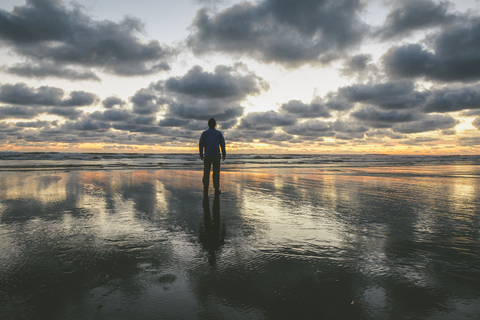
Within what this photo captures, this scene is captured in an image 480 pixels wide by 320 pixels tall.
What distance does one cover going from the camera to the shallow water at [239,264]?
1.92 m

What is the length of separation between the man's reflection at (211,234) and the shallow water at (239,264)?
0.02 meters

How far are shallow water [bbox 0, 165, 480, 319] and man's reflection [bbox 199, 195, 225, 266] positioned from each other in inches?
1.0

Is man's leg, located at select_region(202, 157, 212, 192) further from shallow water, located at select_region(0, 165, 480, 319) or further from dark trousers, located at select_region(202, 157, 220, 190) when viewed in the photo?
shallow water, located at select_region(0, 165, 480, 319)

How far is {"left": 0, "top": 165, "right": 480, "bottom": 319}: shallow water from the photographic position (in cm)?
192

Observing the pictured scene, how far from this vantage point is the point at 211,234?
12.0 feet

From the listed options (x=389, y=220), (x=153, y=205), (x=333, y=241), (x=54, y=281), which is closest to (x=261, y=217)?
(x=333, y=241)

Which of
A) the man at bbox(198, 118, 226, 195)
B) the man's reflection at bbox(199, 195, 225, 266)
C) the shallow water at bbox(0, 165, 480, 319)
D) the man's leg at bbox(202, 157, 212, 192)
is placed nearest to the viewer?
the shallow water at bbox(0, 165, 480, 319)

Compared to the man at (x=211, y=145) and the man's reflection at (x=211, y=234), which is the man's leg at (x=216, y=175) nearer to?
the man at (x=211, y=145)

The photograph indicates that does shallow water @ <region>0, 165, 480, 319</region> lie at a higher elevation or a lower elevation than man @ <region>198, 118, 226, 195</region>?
lower

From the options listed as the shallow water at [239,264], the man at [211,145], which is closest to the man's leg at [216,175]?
the man at [211,145]

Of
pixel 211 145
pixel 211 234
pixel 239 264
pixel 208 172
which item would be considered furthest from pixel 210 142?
pixel 239 264

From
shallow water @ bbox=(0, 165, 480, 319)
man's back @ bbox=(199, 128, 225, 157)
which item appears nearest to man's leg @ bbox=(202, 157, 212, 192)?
man's back @ bbox=(199, 128, 225, 157)

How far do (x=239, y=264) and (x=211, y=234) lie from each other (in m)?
1.09

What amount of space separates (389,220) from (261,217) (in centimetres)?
216
